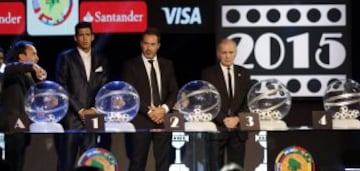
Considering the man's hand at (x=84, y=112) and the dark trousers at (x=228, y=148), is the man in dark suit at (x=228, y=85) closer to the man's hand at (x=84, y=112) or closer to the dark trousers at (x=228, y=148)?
the dark trousers at (x=228, y=148)

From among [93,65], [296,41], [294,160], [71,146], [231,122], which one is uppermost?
[296,41]

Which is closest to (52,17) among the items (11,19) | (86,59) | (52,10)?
(52,10)

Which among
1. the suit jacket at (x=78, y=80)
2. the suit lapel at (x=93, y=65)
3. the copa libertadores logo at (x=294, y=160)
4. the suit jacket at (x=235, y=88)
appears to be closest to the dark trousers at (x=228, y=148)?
the copa libertadores logo at (x=294, y=160)

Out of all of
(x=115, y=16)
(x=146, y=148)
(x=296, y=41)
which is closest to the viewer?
(x=146, y=148)

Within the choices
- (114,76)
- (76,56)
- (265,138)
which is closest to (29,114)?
(76,56)

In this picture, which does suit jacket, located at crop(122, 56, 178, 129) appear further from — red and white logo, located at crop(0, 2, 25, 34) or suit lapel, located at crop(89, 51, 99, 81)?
red and white logo, located at crop(0, 2, 25, 34)

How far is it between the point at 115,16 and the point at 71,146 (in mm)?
2697

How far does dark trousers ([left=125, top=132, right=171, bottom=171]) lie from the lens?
6.04 m

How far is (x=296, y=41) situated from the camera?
838 centimetres

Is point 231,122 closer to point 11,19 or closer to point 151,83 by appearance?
point 151,83

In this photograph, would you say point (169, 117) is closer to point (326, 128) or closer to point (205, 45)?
point (326, 128)

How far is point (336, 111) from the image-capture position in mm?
6305

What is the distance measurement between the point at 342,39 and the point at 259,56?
2.39 feet

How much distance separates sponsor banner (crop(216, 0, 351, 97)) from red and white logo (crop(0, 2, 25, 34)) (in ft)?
5.82
